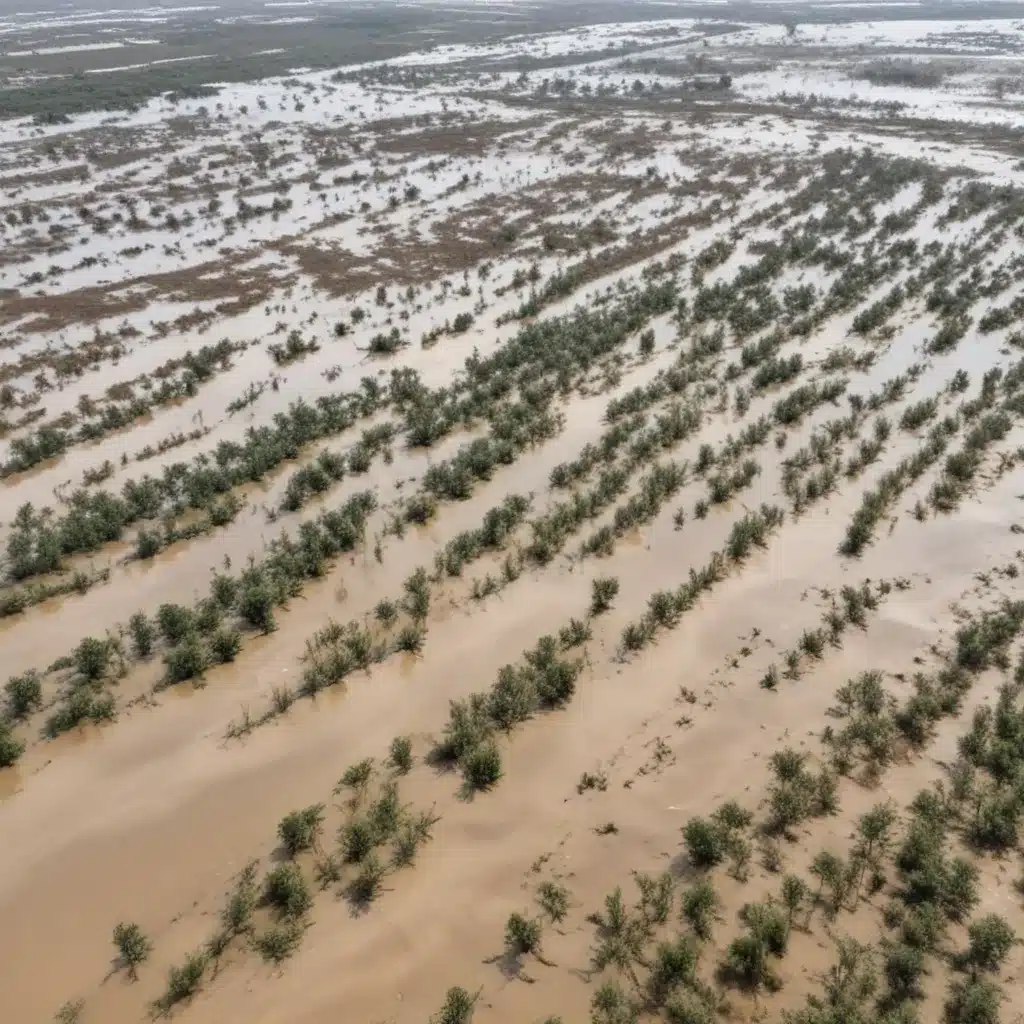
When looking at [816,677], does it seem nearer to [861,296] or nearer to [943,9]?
[861,296]

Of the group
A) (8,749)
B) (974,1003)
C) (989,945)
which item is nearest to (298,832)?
(8,749)

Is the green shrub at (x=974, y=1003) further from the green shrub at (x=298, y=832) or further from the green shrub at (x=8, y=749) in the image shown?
the green shrub at (x=8, y=749)

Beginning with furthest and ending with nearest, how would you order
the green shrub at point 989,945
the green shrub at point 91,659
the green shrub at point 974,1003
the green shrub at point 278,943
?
the green shrub at point 91,659
the green shrub at point 278,943
the green shrub at point 989,945
the green shrub at point 974,1003

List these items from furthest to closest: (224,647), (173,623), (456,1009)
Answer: (173,623) < (224,647) < (456,1009)

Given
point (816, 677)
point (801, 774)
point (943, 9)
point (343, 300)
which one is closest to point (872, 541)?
point (816, 677)

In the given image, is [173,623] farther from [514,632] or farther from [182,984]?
[182,984]

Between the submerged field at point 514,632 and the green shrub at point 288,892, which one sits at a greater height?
the green shrub at point 288,892

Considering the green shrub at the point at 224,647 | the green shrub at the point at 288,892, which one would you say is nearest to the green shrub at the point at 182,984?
the green shrub at the point at 288,892
